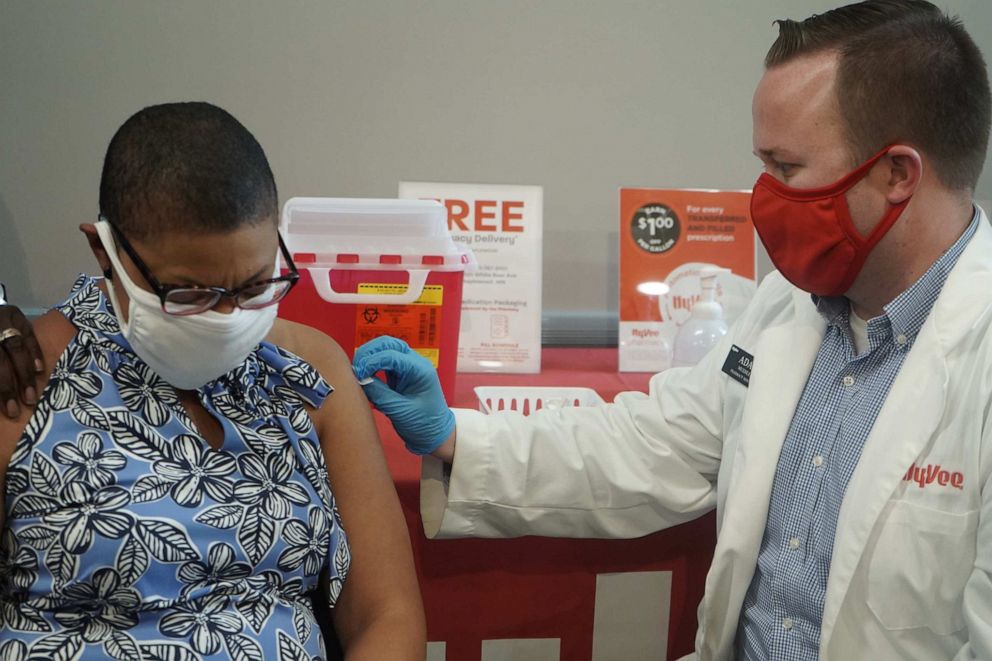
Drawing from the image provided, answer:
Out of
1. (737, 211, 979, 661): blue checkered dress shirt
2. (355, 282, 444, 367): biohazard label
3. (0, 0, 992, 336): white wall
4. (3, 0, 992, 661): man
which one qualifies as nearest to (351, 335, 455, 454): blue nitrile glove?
(3, 0, 992, 661): man

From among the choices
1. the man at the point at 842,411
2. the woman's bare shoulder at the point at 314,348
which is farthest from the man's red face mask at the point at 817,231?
the woman's bare shoulder at the point at 314,348

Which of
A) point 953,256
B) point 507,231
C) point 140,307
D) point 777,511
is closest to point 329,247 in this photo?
point 507,231

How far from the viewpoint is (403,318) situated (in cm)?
165

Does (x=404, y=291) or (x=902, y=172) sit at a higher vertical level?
(x=902, y=172)

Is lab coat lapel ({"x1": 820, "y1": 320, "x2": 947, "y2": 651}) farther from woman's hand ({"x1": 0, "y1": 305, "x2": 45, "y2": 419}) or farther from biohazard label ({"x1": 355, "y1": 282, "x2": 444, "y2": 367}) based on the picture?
woman's hand ({"x1": 0, "y1": 305, "x2": 45, "y2": 419})

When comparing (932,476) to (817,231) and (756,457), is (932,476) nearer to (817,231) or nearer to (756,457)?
(756,457)

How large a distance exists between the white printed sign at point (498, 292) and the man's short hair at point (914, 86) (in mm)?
910

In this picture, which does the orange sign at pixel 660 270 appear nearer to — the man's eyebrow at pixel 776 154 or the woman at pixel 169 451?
the man's eyebrow at pixel 776 154

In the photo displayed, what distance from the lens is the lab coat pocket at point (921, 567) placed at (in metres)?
1.17

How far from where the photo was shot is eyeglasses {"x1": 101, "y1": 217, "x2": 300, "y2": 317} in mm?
1030

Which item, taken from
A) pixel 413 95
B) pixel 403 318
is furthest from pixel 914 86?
pixel 413 95

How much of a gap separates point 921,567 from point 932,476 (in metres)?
0.12

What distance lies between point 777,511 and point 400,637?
2.03ft

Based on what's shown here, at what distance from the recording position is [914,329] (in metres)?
1.30
